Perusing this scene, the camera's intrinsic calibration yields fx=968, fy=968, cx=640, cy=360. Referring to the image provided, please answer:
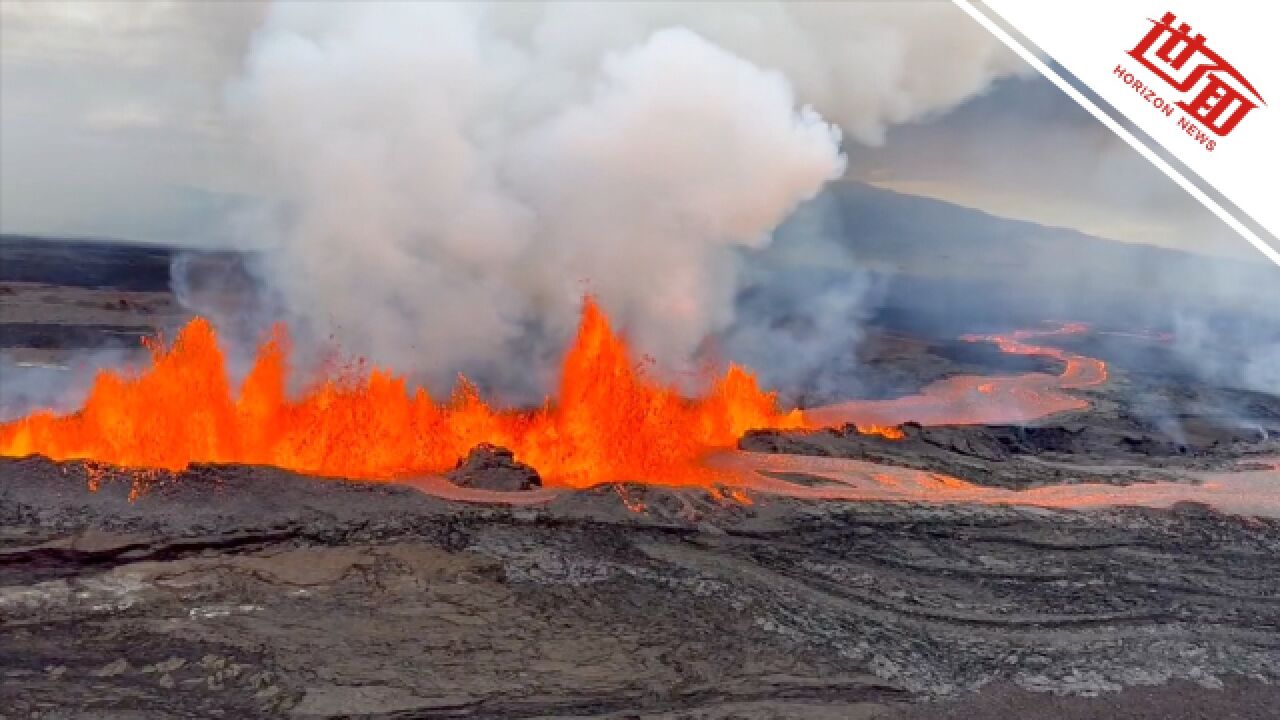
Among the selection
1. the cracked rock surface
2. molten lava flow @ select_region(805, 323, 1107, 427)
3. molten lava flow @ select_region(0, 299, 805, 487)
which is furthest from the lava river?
molten lava flow @ select_region(805, 323, 1107, 427)

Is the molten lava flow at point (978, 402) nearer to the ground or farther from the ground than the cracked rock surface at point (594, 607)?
farther from the ground

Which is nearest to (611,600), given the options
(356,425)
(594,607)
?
(594,607)

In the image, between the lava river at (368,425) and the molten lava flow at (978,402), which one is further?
the molten lava flow at (978,402)

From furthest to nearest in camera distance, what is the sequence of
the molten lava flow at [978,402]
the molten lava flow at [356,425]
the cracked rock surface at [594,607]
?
1. the molten lava flow at [978,402]
2. the molten lava flow at [356,425]
3. the cracked rock surface at [594,607]

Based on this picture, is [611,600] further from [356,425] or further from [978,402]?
[978,402]

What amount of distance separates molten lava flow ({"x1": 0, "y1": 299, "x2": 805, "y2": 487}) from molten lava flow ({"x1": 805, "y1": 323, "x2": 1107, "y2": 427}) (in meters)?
8.97

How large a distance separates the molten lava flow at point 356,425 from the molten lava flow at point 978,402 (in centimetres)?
897

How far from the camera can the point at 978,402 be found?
3834cm

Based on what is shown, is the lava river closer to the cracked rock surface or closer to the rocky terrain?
the rocky terrain

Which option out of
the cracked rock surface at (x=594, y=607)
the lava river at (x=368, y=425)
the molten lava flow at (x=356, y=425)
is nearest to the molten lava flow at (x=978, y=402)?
the lava river at (x=368, y=425)

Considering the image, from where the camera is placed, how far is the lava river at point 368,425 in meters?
18.8

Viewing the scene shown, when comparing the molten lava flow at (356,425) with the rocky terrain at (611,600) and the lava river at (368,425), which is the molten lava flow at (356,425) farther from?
the rocky terrain at (611,600)

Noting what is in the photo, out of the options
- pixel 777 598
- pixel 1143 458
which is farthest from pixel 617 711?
pixel 1143 458

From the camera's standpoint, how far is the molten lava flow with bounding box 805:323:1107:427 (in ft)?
107
